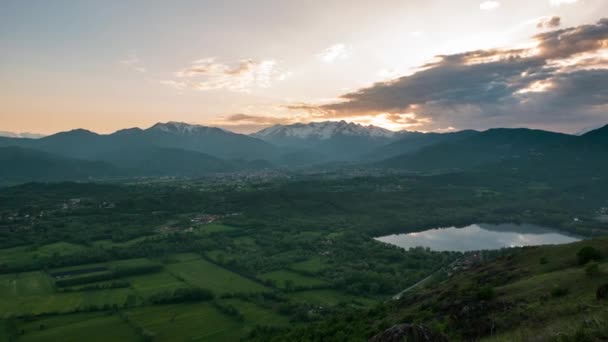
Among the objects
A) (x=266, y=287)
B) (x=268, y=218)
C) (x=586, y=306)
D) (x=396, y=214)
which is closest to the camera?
(x=586, y=306)

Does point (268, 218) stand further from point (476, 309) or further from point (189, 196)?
point (476, 309)

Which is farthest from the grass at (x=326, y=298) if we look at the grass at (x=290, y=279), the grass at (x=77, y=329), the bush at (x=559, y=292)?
the bush at (x=559, y=292)

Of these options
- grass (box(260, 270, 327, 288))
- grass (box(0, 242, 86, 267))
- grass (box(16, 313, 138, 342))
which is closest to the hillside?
grass (box(16, 313, 138, 342))

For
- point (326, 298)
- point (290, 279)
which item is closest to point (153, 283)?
point (290, 279)

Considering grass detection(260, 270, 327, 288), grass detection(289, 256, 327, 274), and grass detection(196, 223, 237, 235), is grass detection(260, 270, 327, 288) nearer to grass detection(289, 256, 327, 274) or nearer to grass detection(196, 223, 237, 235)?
grass detection(289, 256, 327, 274)

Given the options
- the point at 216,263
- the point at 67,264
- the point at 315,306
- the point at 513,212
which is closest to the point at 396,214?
the point at 513,212

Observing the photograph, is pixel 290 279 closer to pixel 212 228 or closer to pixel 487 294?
pixel 212 228

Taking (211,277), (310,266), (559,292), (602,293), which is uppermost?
(602,293)
